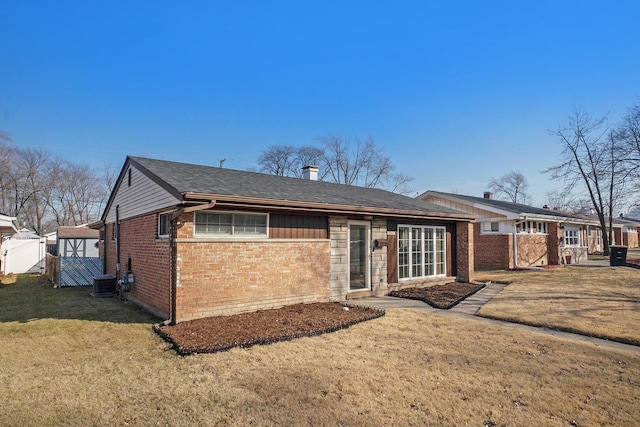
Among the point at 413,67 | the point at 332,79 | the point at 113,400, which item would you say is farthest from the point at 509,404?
the point at 332,79

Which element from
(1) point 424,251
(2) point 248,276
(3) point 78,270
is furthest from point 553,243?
(3) point 78,270

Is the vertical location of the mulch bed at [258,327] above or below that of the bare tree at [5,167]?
below

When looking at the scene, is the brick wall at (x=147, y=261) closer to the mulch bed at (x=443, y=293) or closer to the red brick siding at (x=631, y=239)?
the mulch bed at (x=443, y=293)

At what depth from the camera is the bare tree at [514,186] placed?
5203 cm

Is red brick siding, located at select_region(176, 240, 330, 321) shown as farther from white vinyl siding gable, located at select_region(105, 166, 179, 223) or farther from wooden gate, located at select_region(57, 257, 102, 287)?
wooden gate, located at select_region(57, 257, 102, 287)

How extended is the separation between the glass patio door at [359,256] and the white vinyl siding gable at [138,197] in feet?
15.5

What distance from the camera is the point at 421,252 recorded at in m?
11.9

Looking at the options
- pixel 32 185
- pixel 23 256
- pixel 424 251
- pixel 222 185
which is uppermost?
pixel 32 185

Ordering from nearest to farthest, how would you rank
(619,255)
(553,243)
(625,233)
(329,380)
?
(329,380)
(619,255)
(553,243)
(625,233)

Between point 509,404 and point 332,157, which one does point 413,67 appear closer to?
point 509,404

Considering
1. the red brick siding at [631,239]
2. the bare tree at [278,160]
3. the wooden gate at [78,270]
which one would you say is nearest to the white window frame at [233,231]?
the wooden gate at [78,270]

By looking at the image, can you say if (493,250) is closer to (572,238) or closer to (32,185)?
(572,238)

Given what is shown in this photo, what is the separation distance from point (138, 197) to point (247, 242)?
3883 mm

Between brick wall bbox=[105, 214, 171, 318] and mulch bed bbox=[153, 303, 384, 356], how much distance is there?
43.1 inches
